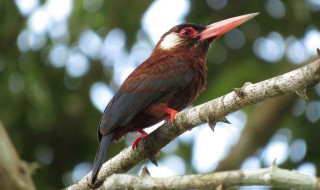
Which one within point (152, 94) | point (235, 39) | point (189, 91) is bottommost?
point (152, 94)

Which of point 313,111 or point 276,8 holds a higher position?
point 276,8

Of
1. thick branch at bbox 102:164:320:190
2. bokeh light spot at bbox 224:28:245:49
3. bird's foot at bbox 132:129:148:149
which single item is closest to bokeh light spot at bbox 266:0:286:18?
bokeh light spot at bbox 224:28:245:49

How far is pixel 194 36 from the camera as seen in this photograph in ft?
16.0

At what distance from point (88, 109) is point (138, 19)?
44.2 inches

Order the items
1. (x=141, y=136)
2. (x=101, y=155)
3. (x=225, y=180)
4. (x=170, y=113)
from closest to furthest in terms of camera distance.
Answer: (x=225, y=180) → (x=101, y=155) → (x=170, y=113) → (x=141, y=136)

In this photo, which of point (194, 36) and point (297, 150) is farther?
point (297, 150)

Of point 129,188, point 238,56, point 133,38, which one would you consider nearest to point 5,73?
point 133,38

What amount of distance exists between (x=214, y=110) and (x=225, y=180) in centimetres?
68

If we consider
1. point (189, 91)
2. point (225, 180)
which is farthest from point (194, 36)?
point (225, 180)

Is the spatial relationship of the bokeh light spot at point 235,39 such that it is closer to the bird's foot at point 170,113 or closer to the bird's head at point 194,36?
the bird's head at point 194,36

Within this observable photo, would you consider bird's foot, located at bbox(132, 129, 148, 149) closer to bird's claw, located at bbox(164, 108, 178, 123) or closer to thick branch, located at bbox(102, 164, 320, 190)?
bird's claw, located at bbox(164, 108, 178, 123)

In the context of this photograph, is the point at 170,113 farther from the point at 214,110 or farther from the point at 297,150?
the point at 297,150

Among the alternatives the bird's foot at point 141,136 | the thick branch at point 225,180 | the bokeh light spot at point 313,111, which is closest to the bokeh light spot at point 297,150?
the bokeh light spot at point 313,111

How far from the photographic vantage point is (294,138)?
6.39 metres
